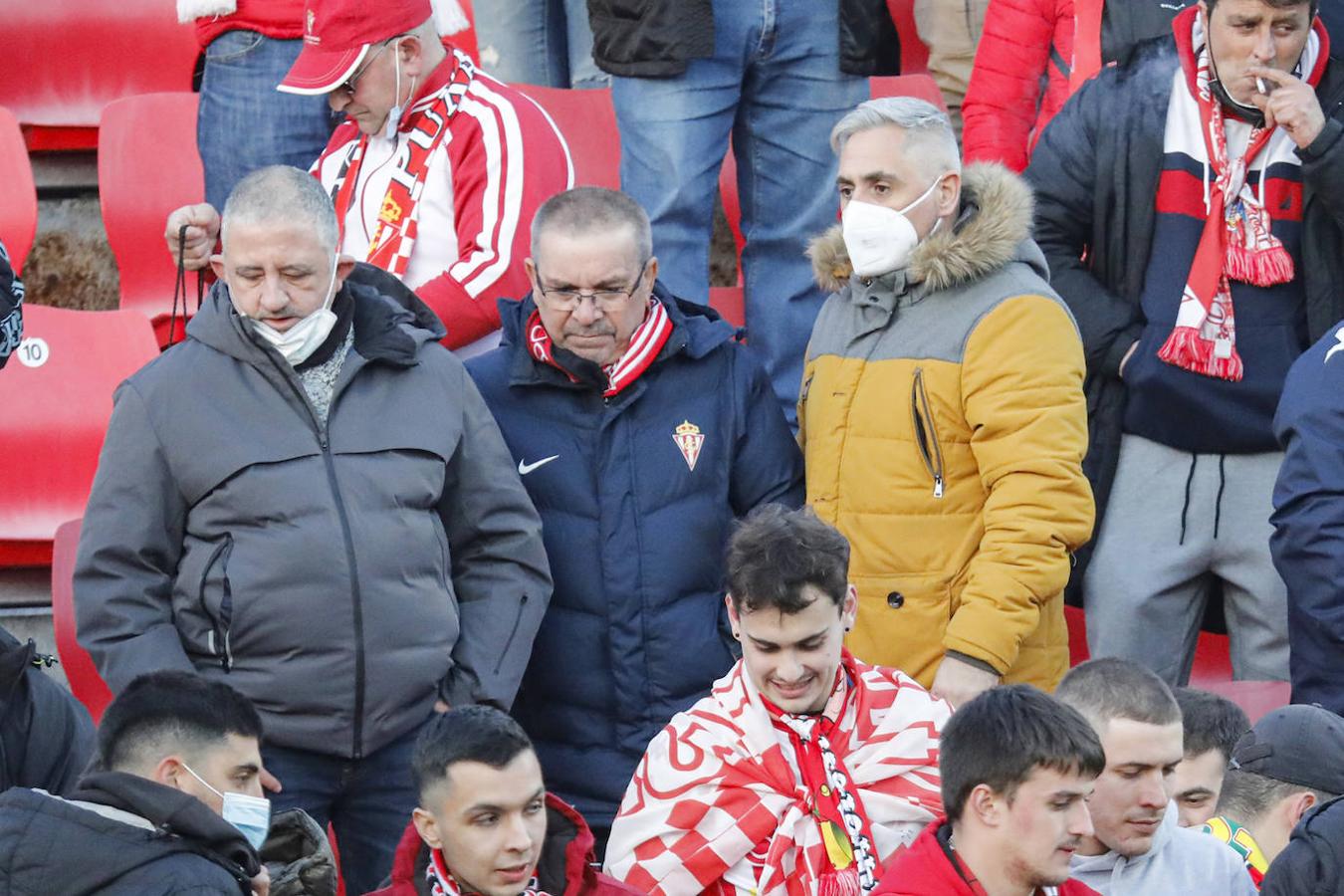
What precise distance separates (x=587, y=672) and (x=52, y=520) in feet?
7.03

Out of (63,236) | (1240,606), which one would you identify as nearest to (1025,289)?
(1240,606)

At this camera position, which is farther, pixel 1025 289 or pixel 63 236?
pixel 63 236

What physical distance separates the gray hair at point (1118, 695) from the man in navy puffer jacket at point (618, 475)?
895 millimetres

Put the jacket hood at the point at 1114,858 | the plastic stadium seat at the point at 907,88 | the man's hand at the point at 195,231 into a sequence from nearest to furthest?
the jacket hood at the point at 1114,858 → the man's hand at the point at 195,231 → the plastic stadium seat at the point at 907,88

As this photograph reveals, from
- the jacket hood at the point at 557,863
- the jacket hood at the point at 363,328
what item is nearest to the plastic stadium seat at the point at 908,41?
the jacket hood at the point at 363,328

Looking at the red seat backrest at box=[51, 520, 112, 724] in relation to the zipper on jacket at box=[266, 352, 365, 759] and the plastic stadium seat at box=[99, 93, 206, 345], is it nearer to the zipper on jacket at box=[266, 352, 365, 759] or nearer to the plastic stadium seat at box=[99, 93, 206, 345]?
the zipper on jacket at box=[266, 352, 365, 759]

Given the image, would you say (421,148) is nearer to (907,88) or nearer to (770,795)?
(907,88)

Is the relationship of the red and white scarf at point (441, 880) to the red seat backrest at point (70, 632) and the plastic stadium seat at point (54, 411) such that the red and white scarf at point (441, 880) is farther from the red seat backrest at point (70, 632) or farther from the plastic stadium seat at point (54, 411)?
the plastic stadium seat at point (54, 411)

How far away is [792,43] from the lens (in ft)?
21.3

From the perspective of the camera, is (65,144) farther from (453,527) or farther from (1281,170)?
(1281,170)

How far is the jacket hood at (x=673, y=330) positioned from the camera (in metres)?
5.10

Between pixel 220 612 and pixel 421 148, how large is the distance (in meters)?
1.80

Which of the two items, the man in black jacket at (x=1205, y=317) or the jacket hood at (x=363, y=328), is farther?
the man in black jacket at (x=1205, y=317)

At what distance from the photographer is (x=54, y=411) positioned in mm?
6469
